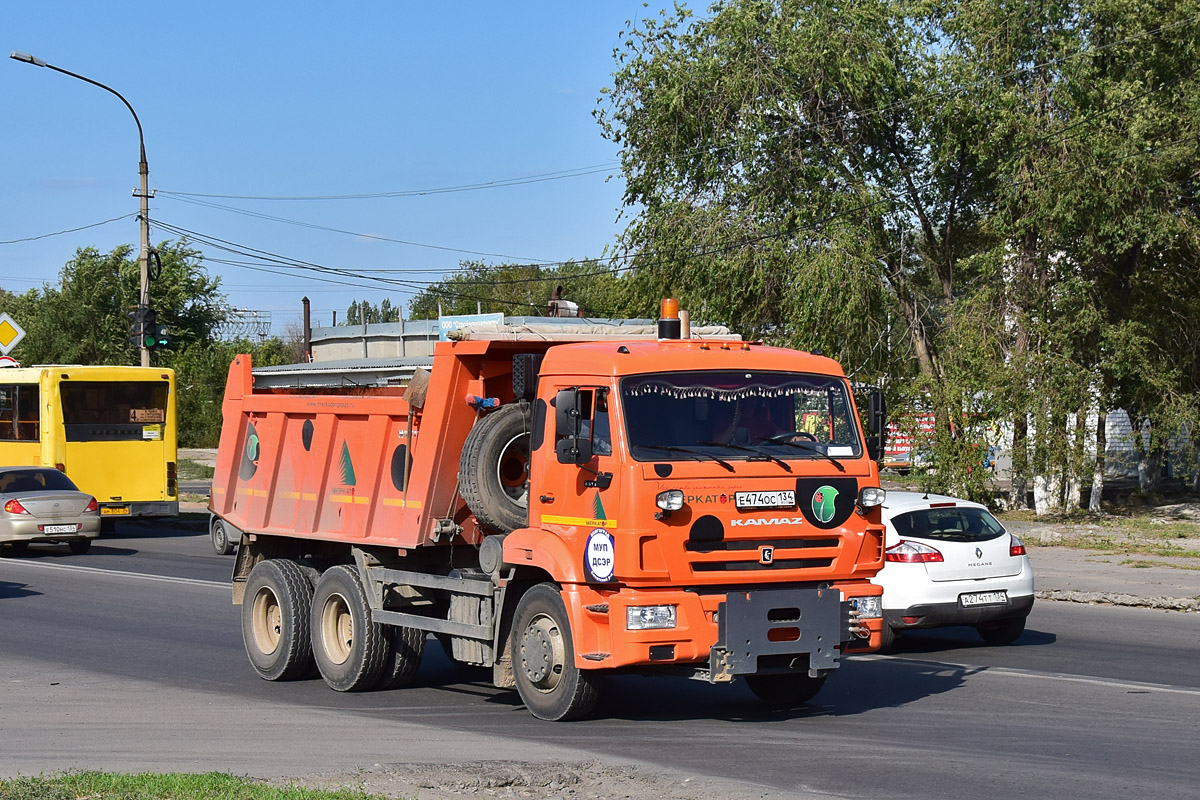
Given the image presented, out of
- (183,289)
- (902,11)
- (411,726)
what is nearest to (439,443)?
(411,726)

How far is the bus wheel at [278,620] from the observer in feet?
38.7

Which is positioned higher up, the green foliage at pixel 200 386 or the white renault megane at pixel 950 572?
the green foliage at pixel 200 386

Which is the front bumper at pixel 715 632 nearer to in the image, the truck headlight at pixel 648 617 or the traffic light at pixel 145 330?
the truck headlight at pixel 648 617

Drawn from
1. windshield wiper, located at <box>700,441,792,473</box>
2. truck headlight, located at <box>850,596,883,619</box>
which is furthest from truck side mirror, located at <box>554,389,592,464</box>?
truck headlight, located at <box>850,596,883,619</box>

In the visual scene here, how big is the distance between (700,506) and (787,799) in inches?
85.5

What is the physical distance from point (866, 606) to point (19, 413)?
22.8 m

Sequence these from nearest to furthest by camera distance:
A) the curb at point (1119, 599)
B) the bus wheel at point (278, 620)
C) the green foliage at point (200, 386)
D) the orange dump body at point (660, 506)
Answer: the orange dump body at point (660, 506) → the bus wheel at point (278, 620) → the curb at point (1119, 599) → the green foliage at point (200, 386)

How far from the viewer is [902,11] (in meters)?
30.3

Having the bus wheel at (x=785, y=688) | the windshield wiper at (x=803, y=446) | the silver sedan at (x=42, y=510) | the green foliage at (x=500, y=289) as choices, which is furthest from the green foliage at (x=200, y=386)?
the windshield wiper at (x=803, y=446)

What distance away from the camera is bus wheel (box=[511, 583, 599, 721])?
30.5ft

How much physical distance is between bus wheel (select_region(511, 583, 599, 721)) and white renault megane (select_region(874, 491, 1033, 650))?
4.33 meters

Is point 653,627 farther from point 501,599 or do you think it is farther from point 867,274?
point 867,274

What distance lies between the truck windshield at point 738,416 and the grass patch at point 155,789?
3.07 m

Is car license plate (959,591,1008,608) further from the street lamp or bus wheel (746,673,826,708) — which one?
the street lamp
